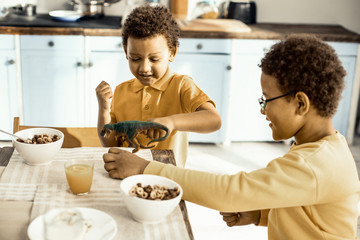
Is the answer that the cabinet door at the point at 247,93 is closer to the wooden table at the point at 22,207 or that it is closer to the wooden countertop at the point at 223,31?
the wooden countertop at the point at 223,31

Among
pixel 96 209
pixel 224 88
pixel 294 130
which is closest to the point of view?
pixel 96 209

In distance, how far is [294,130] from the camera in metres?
1.24

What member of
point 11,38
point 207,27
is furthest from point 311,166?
point 11,38

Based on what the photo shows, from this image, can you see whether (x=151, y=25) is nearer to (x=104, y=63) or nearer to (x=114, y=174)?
(x=114, y=174)

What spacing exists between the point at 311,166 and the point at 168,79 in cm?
81

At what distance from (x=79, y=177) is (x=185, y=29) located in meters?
2.24

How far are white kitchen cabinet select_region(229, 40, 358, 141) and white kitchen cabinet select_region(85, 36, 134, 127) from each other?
0.82 m

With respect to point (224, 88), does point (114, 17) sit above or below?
above

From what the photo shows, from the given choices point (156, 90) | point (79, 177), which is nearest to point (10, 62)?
point (156, 90)

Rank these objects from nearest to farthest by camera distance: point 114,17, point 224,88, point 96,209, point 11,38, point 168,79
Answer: point 96,209
point 168,79
point 11,38
point 224,88
point 114,17

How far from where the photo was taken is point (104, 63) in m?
3.28

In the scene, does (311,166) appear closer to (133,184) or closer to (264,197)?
(264,197)

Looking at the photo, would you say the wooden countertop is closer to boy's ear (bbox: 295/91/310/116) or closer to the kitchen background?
the kitchen background

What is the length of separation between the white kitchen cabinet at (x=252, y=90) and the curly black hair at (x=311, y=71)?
2.11 m
